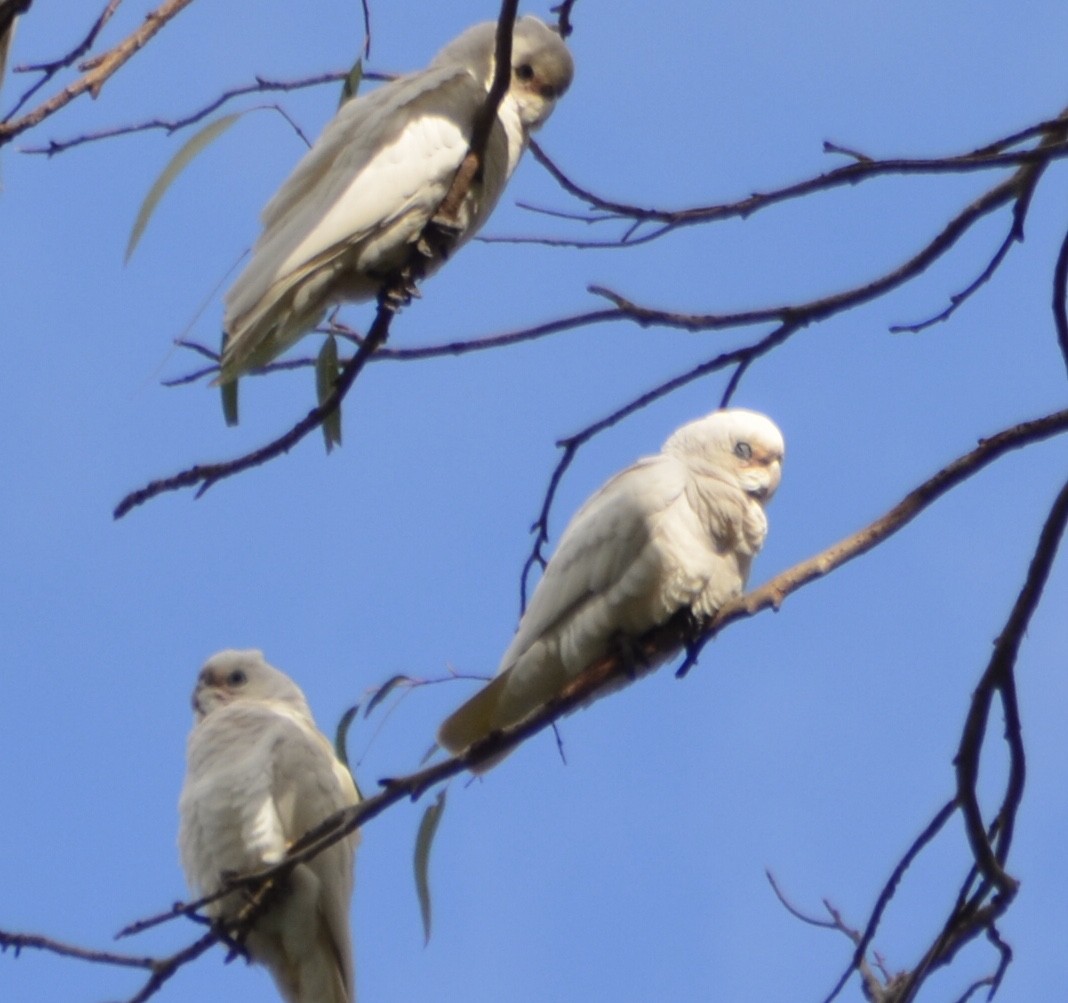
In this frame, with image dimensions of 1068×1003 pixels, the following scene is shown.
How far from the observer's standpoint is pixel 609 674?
294 centimetres

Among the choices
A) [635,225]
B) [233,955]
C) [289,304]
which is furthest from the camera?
[233,955]

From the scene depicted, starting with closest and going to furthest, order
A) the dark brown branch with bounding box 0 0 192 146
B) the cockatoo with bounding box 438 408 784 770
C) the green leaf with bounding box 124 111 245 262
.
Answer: the dark brown branch with bounding box 0 0 192 146 → the green leaf with bounding box 124 111 245 262 → the cockatoo with bounding box 438 408 784 770

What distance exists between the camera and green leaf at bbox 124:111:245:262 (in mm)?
2299

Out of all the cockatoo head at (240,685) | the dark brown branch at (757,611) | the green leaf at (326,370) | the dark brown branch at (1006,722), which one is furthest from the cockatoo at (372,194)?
the cockatoo head at (240,685)

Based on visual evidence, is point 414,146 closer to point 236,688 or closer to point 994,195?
point 994,195

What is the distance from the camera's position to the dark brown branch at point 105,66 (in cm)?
162

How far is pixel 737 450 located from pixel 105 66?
5.81ft

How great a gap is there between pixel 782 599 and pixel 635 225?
579 mm

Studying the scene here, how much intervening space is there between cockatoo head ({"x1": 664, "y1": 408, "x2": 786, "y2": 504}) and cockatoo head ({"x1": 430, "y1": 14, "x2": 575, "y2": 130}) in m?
0.72

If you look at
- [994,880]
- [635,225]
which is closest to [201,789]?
[635,225]

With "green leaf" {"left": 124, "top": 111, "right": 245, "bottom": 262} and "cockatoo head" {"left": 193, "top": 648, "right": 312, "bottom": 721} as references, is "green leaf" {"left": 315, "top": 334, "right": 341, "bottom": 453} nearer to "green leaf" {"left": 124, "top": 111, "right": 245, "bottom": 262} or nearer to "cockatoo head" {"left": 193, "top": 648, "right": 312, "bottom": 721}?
"green leaf" {"left": 124, "top": 111, "right": 245, "bottom": 262}

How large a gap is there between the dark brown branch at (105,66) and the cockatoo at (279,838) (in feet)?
6.82

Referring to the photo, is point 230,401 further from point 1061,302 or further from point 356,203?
point 1061,302

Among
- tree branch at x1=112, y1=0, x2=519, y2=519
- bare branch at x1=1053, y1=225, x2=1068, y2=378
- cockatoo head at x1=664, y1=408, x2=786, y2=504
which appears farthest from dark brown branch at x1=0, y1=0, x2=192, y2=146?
cockatoo head at x1=664, y1=408, x2=786, y2=504
